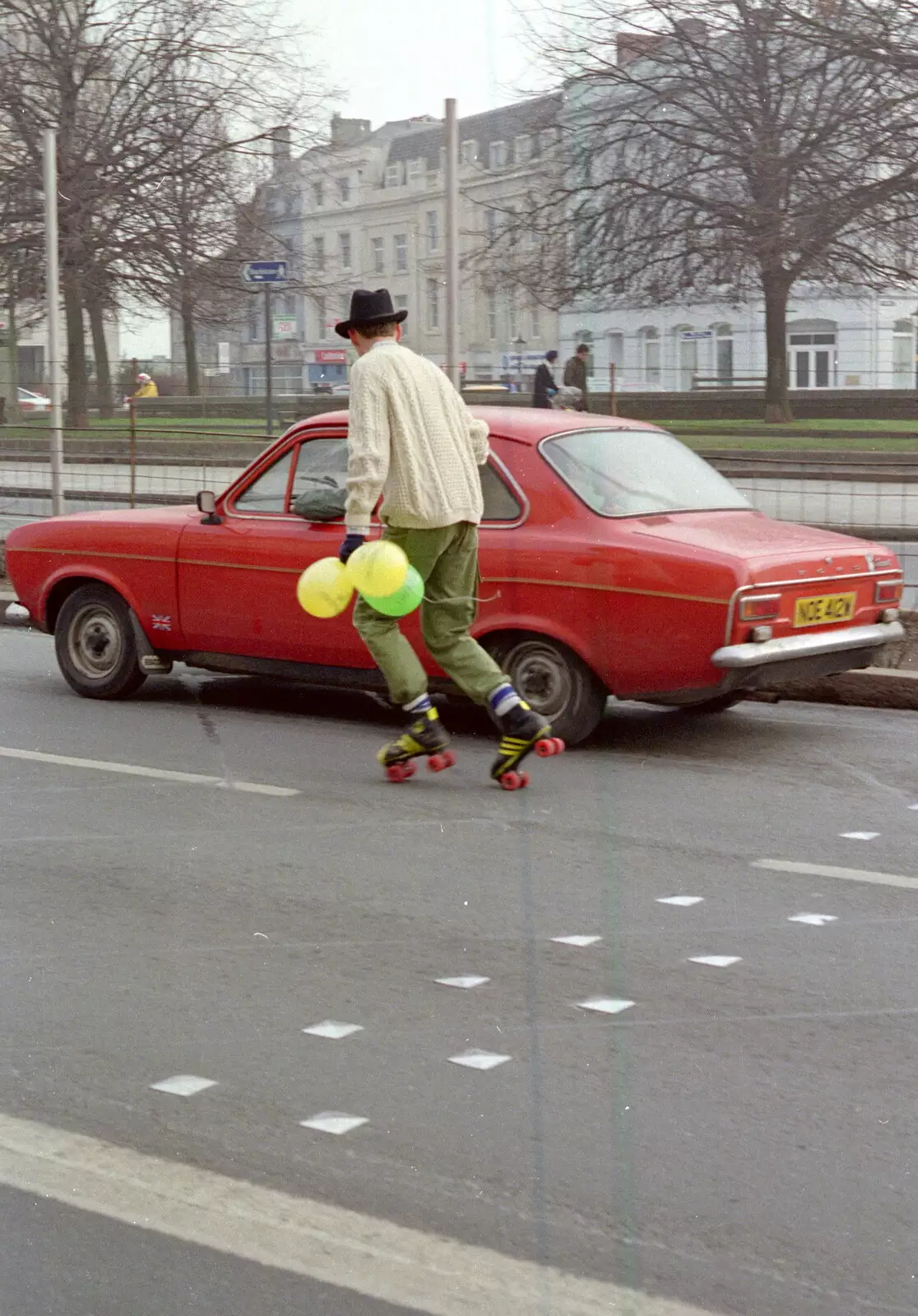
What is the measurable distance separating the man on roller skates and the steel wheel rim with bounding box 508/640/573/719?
1.96 ft

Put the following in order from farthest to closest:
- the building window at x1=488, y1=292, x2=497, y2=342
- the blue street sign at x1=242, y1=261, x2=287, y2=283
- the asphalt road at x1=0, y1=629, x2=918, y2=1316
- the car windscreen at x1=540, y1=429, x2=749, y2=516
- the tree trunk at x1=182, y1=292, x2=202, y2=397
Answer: the building window at x1=488, y1=292, x2=497, y2=342, the tree trunk at x1=182, y1=292, x2=202, y2=397, the blue street sign at x1=242, y1=261, x2=287, y2=283, the car windscreen at x1=540, y1=429, x2=749, y2=516, the asphalt road at x1=0, y1=629, x2=918, y2=1316

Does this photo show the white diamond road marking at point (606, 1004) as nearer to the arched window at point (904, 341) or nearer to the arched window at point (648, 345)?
the arched window at point (904, 341)

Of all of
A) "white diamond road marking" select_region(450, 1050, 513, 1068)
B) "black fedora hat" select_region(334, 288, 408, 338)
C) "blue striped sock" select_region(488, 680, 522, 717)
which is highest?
"black fedora hat" select_region(334, 288, 408, 338)

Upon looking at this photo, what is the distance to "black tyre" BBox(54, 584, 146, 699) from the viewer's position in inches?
361

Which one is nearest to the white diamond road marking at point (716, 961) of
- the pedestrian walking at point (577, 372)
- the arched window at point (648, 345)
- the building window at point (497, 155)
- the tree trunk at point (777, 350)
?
the pedestrian walking at point (577, 372)

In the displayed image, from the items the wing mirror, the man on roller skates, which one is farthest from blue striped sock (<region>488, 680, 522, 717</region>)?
the wing mirror

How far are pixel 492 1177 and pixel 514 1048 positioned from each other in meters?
0.71

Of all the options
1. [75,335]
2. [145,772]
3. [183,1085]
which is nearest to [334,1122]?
[183,1085]

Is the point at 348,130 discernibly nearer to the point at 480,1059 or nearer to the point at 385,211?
the point at 385,211

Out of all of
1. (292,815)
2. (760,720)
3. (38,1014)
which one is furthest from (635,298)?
(38,1014)

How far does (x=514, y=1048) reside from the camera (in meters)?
4.13

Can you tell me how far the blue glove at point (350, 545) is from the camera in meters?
6.86

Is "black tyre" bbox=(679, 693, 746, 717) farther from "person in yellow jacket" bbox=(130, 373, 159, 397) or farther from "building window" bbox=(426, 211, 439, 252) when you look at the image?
"building window" bbox=(426, 211, 439, 252)

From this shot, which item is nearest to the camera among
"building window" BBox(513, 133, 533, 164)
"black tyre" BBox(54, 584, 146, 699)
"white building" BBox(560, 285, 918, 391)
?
"black tyre" BBox(54, 584, 146, 699)
